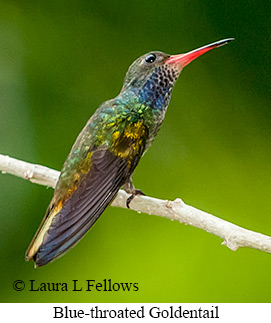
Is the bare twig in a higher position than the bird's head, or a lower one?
lower

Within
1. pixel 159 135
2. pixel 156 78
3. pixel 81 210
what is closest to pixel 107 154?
pixel 81 210

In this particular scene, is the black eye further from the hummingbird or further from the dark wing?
the dark wing

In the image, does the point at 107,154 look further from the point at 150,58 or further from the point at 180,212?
the point at 150,58

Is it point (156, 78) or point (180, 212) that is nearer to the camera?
point (180, 212)

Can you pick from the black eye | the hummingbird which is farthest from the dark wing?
the black eye

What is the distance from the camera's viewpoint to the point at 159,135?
7.86 ft

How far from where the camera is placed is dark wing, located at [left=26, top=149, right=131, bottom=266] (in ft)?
5.08

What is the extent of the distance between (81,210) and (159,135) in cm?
82

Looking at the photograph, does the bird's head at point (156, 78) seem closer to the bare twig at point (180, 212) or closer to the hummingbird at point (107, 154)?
the hummingbird at point (107, 154)

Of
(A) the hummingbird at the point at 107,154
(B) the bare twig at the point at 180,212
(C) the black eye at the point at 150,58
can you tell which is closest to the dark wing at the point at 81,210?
(A) the hummingbird at the point at 107,154

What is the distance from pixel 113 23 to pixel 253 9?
602 millimetres

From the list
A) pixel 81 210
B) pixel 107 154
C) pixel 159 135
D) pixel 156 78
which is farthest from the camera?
pixel 159 135

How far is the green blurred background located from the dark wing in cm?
40
